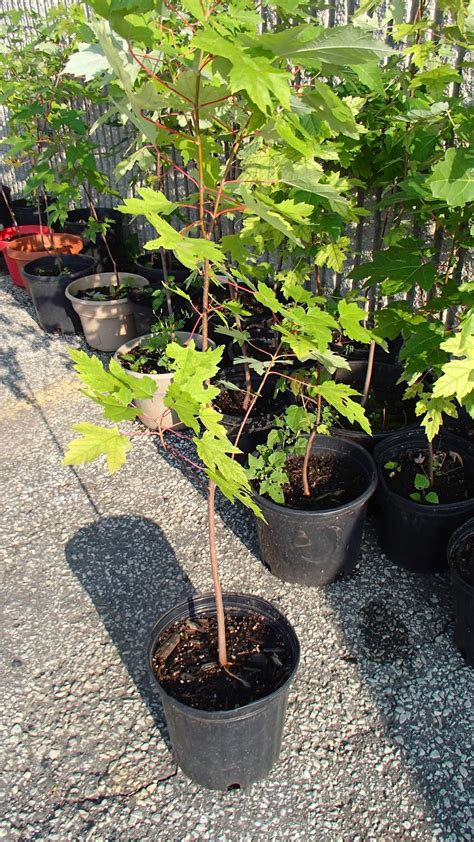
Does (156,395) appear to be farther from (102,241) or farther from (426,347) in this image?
(102,241)

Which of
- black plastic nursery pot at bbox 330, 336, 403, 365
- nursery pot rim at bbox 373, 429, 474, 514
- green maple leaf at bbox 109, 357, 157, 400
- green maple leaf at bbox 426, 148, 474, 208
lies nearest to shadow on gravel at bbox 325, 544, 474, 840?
nursery pot rim at bbox 373, 429, 474, 514

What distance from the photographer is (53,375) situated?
4477 mm

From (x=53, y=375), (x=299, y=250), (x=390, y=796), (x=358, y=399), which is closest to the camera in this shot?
(x=390, y=796)

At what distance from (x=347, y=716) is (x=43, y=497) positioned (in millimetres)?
1874

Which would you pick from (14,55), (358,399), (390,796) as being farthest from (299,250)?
(14,55)

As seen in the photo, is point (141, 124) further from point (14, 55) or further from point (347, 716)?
point (14, 55)

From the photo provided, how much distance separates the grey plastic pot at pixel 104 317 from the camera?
14.6 feet

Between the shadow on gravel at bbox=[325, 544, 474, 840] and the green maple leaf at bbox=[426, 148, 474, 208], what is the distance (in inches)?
62.2

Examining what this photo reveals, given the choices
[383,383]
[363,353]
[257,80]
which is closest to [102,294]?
[363,353]

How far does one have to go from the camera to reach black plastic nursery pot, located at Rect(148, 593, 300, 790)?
1.74m

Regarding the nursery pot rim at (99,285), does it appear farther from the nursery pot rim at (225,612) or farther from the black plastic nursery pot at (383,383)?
the nursery pot rim at (225,612)

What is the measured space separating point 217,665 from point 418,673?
0.79 m

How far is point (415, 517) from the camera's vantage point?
2.56 m

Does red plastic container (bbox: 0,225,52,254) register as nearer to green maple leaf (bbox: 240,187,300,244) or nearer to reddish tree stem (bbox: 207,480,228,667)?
reddish tree stem (bbox: 207,480,228,667)
